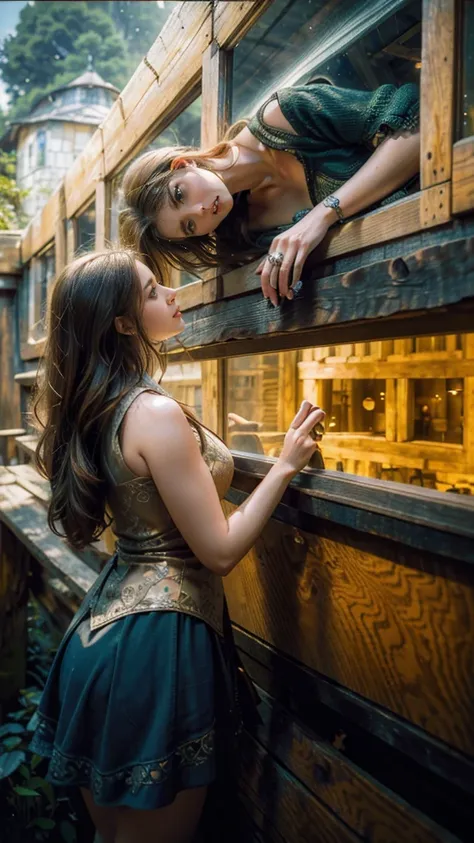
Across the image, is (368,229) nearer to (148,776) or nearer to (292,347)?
(292,347)

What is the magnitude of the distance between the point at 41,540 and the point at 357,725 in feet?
9.24

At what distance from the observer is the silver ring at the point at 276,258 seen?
1.79 m

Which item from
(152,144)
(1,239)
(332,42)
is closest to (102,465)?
(332,42)

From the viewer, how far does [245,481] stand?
2.32m

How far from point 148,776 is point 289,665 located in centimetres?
62

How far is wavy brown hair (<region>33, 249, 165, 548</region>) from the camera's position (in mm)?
1795

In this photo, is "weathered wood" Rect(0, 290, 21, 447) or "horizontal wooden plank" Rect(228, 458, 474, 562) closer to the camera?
"horizontal wooden plank" Rect(228, 458, 474, 562)

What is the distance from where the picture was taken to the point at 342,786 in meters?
1.72

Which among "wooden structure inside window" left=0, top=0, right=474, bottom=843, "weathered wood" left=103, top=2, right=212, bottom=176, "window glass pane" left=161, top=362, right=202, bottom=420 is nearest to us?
"wooden structure inside window" left=0, top=0, right=474, bottom=843

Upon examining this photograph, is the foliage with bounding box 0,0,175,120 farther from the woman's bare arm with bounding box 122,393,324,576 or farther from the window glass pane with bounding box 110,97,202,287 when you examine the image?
the woman's bare arm with bounding box 122,393,324,576

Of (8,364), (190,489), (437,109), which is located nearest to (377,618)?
(190,489)

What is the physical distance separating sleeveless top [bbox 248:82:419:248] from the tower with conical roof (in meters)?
15.7

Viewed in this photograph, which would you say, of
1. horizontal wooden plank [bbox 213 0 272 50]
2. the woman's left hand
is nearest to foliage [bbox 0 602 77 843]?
the woman's left hand

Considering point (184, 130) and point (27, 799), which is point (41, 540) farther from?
point (184, 130)
